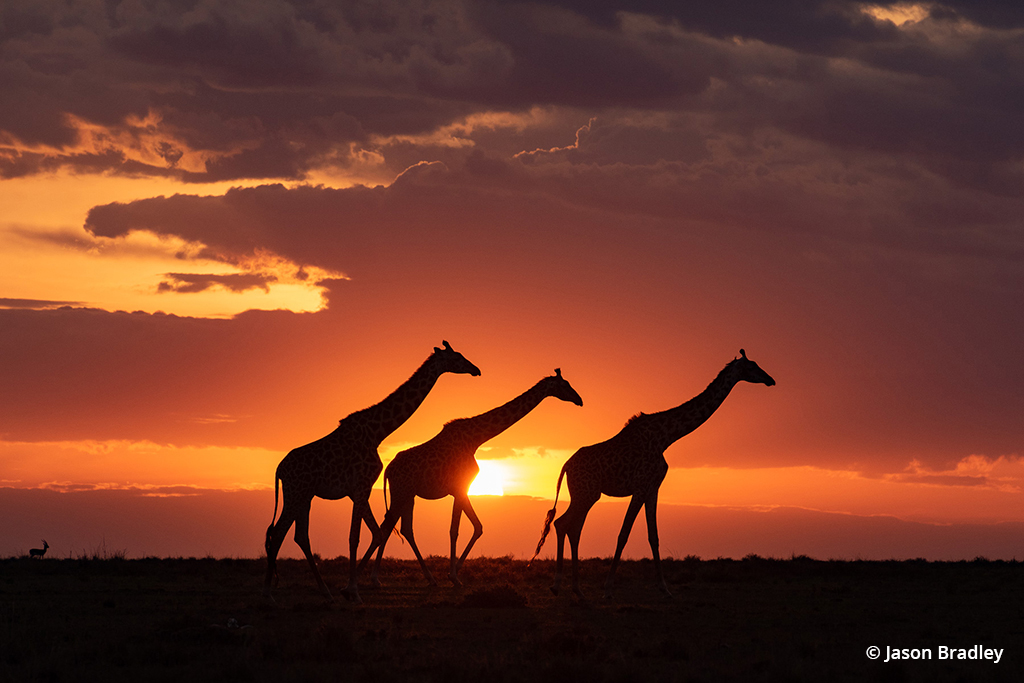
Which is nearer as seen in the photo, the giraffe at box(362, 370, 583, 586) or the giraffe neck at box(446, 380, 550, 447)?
the giraffe at box(362, 370, 583, 586)

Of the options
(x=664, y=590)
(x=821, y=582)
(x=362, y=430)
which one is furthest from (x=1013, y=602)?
Answer: (x=362, y=430)

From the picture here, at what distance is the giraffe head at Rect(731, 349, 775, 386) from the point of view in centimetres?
2612

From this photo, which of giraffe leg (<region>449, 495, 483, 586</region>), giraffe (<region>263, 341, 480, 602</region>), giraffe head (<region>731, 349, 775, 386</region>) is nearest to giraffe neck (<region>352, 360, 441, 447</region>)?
giraffe (<region>263, 341, 480, 602</region>)

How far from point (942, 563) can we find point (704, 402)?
699 inches

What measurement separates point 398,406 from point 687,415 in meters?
7.13

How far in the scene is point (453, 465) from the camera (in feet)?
84.4

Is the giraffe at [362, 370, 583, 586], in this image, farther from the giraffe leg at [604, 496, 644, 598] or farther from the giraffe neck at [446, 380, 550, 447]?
the giraffe leg at [604, 496, 644, 598]

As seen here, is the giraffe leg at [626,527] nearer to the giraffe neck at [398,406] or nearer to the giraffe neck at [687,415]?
the giraffe neck at [687,415]

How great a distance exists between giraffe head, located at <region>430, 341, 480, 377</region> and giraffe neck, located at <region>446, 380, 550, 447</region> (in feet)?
4.58

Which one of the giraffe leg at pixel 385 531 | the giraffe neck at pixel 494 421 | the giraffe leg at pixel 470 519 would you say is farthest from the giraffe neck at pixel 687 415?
the giraffe leg at pixel 385 531

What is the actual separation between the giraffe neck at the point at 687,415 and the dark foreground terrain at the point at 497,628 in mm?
3932

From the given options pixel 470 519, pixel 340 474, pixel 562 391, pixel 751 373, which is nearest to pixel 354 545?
pixel 340 474

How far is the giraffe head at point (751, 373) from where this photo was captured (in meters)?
26.1

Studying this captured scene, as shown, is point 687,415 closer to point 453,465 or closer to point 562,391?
point 562,391
